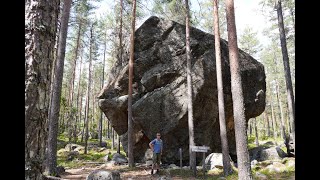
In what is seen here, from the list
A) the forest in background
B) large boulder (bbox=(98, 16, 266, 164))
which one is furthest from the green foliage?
large boulder (bbox=(98, 16, 266, 164))

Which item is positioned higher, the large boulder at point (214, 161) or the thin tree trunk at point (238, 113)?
the thin tree trunk at point (238, 113)

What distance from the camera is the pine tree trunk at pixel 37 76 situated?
65.7 inches

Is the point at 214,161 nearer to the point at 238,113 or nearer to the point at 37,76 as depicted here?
the point at 238,113

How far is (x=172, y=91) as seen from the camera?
16.2 m

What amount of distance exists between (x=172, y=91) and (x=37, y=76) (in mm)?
14530

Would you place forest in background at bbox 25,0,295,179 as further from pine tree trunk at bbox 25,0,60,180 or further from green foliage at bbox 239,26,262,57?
pine tree trunk at bbox 25,0,60,180

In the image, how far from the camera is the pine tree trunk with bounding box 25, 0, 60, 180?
5.47 ft

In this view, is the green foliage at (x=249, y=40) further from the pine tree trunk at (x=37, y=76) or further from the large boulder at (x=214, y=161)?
the pine tree trunk at (x=37, y=76)

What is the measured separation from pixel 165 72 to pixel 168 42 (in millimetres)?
2284

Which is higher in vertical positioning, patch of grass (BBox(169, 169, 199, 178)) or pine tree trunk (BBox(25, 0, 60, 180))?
pine tree trunk (BBox(25, 0, 60, 180))

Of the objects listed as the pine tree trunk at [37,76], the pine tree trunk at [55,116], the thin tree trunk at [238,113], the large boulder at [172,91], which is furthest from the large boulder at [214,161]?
the pine tree trunk at [37,76]

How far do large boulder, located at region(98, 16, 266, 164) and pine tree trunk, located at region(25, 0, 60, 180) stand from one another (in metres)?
13.9

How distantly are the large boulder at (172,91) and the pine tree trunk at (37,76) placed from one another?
1394cm
